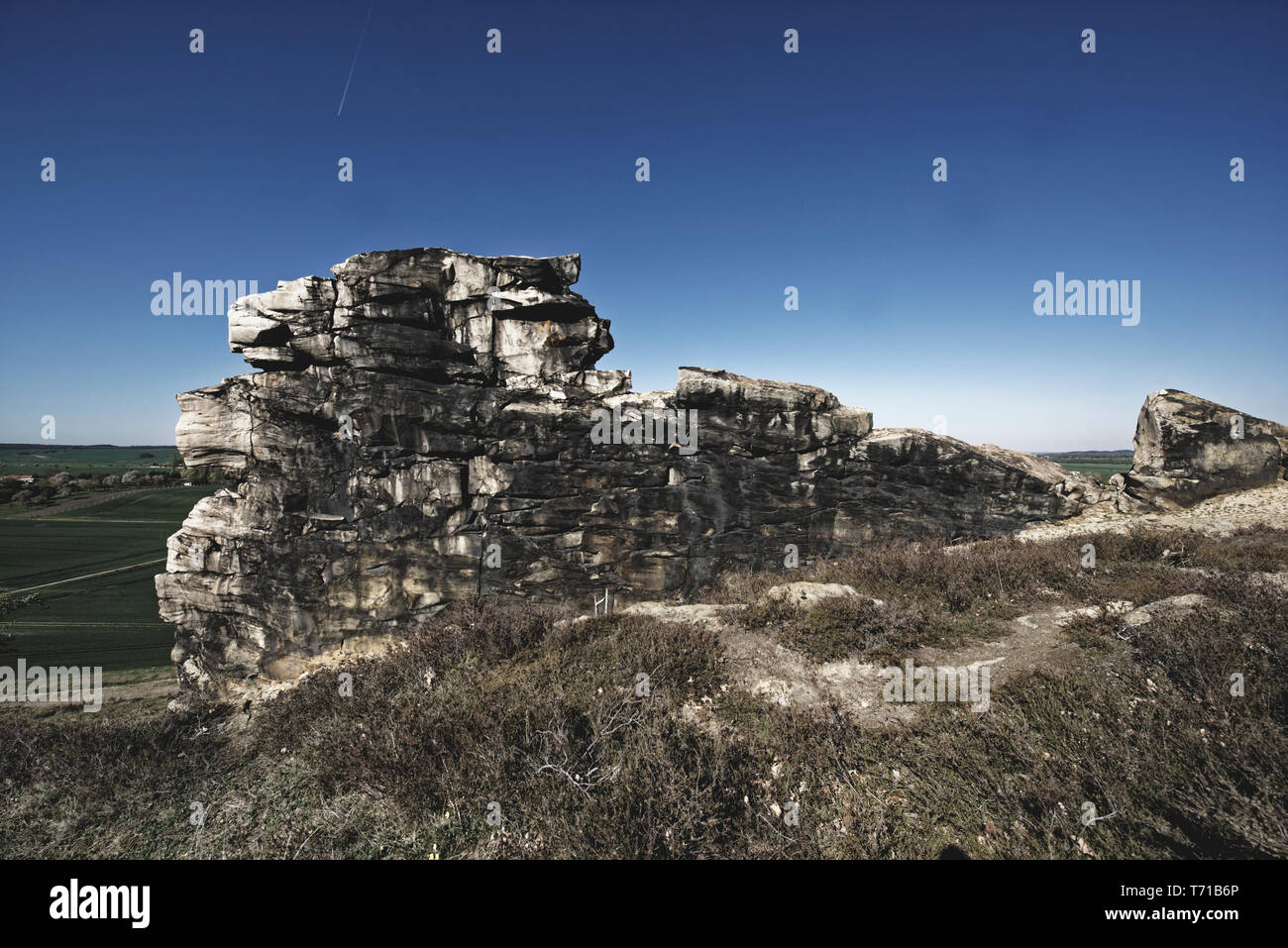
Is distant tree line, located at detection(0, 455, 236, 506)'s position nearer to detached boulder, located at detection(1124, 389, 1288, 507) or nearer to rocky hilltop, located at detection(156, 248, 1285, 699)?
rocky hilltop, located at detection(156, 248, 1285, 699)

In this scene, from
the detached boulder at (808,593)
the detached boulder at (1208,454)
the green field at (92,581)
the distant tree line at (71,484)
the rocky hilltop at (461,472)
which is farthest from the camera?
the distant tree line at (71,484)

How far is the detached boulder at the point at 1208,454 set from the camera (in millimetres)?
19000

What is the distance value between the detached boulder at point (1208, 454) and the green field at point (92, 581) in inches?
1866

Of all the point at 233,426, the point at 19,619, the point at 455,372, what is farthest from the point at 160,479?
the point at 455,372

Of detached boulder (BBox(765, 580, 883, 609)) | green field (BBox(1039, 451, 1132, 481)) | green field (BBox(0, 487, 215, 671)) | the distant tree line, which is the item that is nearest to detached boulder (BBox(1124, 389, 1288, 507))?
green field (BBox(1039, 451, 1132, 481))

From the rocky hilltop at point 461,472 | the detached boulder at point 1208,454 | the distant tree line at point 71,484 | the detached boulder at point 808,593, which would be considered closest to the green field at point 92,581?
the distant tree line at point 71,484

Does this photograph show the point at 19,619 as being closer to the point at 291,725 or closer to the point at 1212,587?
the point at 291,725

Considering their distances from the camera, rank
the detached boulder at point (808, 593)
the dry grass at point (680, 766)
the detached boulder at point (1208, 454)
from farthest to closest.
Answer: the detached boulder at point (1208, 454) → the detached boulder at point (808, 593) → the dry grass at point (680, 766)

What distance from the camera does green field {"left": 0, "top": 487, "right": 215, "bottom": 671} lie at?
2433cm

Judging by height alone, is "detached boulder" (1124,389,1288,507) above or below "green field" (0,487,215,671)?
above

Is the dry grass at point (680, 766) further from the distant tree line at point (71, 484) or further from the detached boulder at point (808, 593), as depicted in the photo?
the distant tree line at point (71, 484)

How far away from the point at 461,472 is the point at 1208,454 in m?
29.6

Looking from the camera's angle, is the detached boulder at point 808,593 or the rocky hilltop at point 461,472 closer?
the detached boulder at point 808,593

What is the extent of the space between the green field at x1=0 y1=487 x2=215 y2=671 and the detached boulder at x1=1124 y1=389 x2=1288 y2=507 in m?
47.4
